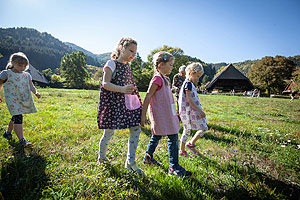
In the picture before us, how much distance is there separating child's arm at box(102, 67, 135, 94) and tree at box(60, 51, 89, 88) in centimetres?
4611

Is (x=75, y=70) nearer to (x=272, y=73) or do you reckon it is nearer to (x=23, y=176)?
(x=23, y=176)

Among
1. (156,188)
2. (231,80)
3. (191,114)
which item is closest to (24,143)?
(156,188)

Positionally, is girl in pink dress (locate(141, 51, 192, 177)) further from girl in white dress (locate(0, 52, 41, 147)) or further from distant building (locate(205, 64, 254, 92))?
distant building (locate(205, 64, 254, 92))

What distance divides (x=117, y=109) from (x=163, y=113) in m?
0.71

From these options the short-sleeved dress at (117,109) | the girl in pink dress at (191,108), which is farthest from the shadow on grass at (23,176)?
the girl in pink dress at (191,108)

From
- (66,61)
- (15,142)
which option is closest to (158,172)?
(15,142)

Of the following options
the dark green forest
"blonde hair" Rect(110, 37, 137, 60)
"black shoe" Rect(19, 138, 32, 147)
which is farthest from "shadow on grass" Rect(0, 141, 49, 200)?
the dark green forest

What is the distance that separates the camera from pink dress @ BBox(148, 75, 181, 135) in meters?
2.20

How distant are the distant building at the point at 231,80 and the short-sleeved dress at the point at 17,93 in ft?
132

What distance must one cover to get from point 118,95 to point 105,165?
115 cm

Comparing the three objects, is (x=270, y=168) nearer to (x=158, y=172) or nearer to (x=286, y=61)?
(x=158, y=172)

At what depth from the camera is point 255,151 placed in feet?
10.3

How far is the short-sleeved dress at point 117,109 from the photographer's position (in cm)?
213

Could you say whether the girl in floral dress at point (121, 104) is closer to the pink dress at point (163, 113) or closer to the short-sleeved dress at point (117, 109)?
the short-sleeved dress at point (117, 109)
